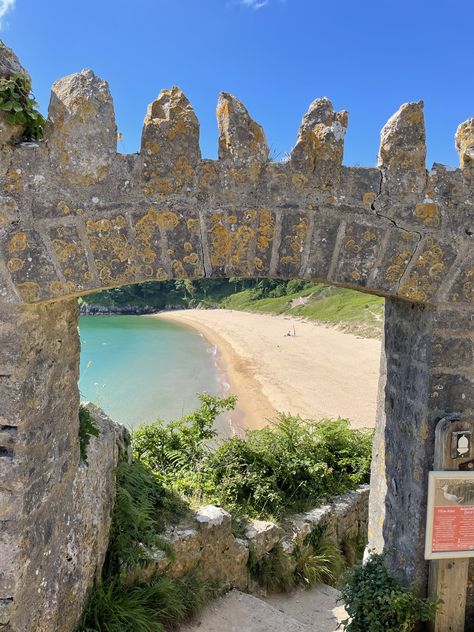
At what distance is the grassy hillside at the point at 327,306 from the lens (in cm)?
3050

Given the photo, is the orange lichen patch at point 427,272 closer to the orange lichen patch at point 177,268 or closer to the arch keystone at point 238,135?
the arch keystone at point 238,135

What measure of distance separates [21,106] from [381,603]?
10.3 ft

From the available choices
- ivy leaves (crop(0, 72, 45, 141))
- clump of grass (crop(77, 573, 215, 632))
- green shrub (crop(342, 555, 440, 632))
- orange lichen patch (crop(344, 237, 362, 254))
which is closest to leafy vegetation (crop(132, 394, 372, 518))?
clump of grass (crop(77, 573, 215, 632))

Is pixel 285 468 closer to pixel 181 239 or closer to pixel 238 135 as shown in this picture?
pixel 181 239

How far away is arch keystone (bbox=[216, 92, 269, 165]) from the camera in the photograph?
2463mm

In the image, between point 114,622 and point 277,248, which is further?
point 114,622

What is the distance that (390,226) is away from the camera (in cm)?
257

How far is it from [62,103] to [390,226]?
1701 millimetres

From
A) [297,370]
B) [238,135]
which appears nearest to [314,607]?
[238,135]

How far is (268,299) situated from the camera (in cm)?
4647

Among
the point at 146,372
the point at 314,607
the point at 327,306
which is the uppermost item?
the point at 327,306

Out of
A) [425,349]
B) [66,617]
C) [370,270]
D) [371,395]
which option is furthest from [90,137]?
[371,395]

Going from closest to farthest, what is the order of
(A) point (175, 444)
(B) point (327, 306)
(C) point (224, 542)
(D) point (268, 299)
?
(C) point (224, 542), (A) point (175, 444), (B) point (327, 306), (D) point (268, 299)

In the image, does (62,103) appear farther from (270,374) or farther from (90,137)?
(270,374)
